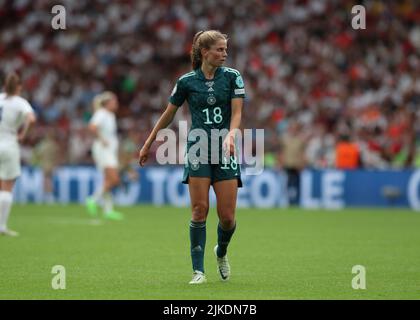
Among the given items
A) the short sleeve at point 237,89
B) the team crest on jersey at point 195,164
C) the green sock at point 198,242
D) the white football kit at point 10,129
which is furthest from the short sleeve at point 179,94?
the white football kit at point 10,129

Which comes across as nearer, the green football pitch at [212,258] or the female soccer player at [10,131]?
the green football pitch at [212,258]

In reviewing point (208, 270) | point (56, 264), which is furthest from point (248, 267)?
point (56, 264)

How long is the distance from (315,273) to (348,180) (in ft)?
49.2

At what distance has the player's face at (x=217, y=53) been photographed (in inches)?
377

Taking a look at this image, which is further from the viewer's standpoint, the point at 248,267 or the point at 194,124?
the point at 248,267

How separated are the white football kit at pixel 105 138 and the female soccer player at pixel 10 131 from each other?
4.26m

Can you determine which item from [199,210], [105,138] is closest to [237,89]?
[199,210]

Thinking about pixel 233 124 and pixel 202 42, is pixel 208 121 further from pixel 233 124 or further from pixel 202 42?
pixel 202 42

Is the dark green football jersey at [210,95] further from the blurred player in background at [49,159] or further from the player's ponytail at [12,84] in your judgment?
the blurred player in background at [49,159]

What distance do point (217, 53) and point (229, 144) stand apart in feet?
3.33

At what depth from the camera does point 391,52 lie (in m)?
29.8

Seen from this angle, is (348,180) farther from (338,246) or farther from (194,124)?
(194,124)

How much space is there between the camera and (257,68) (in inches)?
1191

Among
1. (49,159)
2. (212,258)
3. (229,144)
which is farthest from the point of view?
(49,159)
